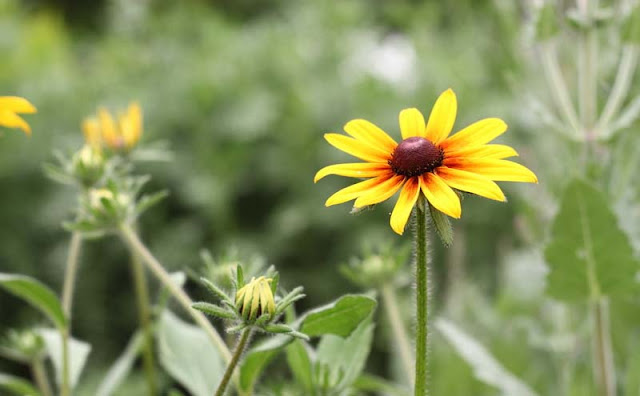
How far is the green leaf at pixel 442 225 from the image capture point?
533 millimetres

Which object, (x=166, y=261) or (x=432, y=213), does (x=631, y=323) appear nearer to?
(x=432, y=213)

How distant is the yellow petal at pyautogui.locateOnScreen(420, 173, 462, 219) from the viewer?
0.49m

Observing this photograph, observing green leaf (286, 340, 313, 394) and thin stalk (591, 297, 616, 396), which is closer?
green leaf (286, 340, 313, 394)

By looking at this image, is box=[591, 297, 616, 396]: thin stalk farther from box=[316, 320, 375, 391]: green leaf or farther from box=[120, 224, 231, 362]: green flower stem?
box=[120, 224, 231, 362]: green flower stem

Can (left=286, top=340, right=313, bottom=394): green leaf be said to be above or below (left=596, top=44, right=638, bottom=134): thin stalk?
below

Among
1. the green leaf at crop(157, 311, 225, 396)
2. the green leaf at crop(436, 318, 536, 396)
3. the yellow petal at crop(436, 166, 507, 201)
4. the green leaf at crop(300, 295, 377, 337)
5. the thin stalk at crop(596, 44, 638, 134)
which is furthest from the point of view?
the thin stalk at crop(596, 44, 638, 134)

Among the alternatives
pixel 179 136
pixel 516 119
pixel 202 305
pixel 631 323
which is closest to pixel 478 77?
pixel 516 119

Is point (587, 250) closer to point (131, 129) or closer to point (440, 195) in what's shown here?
point (440, 195)

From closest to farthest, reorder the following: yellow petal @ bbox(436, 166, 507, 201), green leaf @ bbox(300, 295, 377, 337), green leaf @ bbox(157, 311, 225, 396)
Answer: yellow petal @ bbox(436, 166, 507, 201), green leaf @ bbox(300, 295, 377, 337), green leaf @ bbox(157, 311, 225, 396)

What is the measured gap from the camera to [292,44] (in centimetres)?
227

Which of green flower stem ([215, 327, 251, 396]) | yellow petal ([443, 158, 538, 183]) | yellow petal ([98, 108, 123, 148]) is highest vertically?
yellow petal ([98, 108, 123, 148])

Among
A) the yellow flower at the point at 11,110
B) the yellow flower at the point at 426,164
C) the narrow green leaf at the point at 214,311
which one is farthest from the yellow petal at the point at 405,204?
the yellow flower at the point at 11,110

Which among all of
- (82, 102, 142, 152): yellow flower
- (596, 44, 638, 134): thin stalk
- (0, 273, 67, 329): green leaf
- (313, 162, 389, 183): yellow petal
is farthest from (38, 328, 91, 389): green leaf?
(596, 44, 638, 134): thin stalk

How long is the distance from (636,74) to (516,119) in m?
0.85
